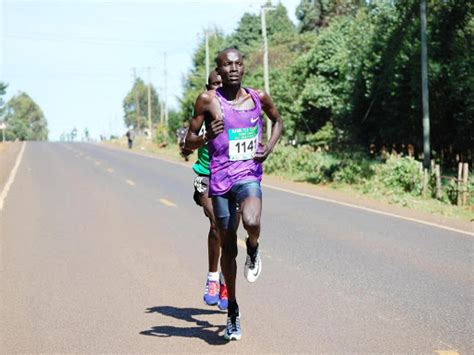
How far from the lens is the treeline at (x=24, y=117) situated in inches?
6959

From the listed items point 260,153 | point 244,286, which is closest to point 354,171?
point 244,286

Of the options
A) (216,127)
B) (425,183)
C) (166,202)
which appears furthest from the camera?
(425,183)

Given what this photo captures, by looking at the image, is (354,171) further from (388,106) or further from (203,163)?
(203,163)

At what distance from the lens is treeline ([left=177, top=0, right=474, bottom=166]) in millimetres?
23297

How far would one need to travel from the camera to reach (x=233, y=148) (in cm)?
554

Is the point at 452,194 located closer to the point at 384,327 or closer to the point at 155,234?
the point at 155,234

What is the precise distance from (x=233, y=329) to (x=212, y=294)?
882 millimetres

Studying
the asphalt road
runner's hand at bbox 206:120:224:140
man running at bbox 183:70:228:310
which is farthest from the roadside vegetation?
runner's hand at bbox 206:120:224:140

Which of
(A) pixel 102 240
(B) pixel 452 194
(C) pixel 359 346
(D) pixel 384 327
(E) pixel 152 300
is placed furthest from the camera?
(B) pixel 452 194

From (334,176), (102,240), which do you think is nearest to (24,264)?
(102,240)

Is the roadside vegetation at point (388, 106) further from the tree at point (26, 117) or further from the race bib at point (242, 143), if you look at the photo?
the tree at point (26, 117)

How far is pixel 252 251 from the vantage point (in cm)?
567

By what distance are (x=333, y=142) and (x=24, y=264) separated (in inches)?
1045

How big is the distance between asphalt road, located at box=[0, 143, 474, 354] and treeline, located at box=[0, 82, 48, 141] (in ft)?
548
